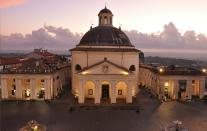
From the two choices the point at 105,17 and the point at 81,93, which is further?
the point at 105,17

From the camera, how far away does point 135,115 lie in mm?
37219

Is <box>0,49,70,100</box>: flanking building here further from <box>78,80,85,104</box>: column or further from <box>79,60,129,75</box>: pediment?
<box>79,60,129,75</box>: pediment

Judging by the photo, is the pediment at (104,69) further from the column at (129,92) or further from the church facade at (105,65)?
the column at (129,92)

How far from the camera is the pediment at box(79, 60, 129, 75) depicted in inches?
1698

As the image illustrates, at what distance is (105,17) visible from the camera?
5450cm

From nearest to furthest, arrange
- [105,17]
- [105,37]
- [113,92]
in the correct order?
1. [113,92]
2. [105,37]
3. [105,17]

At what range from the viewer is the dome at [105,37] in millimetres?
49781

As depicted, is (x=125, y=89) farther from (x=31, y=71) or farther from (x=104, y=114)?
(x=31, y=71)

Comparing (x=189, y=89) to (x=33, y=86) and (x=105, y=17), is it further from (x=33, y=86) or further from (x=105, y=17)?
(x=33, y=86)

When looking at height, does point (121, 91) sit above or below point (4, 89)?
below

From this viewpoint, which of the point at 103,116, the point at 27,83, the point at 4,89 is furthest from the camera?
the point at 27,83

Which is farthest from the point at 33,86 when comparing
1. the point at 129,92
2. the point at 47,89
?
the point at 129,92

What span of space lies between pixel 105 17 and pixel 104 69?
1625 centimetres

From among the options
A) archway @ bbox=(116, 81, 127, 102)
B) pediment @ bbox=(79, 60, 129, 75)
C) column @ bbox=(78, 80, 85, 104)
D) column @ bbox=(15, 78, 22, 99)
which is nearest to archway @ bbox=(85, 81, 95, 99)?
column @ bbox=(78, 80, 85, 104)
